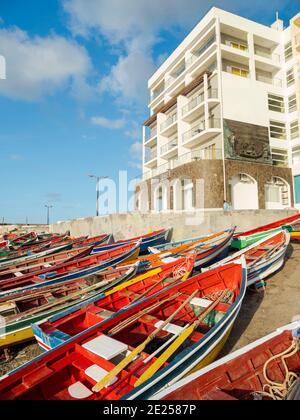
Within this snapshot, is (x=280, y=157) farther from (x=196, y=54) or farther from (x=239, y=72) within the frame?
(x=196, y=54)

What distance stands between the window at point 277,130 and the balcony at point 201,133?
645cm

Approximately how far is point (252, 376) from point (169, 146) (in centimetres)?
3060

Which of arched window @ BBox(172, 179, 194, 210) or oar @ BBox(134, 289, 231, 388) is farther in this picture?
arched window @ BBox(172, 179, 194, 210)

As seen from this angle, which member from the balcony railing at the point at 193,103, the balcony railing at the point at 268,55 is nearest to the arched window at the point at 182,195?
the balcony railing at the point at 193,103

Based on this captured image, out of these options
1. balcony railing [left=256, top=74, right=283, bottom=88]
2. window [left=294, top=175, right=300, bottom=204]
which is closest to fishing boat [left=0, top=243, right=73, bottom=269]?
window [left=294, top=175, right=300, bottom=204]

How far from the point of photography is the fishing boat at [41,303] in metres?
5.39

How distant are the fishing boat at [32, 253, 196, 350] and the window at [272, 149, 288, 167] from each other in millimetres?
21650

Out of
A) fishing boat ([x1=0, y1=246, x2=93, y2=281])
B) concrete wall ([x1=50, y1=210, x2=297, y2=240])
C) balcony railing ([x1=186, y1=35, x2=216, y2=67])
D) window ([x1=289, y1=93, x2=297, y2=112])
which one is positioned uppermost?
balcony railing ([x1=186, y1=35, x2=216, y2=67])

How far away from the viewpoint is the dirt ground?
16.9 feet

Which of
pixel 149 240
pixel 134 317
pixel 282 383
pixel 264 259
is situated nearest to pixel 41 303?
pixel 134 317

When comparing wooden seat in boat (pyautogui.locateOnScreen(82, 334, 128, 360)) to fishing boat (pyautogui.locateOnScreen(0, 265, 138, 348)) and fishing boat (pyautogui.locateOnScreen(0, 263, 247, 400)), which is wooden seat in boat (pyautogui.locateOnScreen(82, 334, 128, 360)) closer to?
fishing boat (pyautogui.locateOnScreen(0, 263, 247, 400))

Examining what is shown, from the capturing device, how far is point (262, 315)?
6184 millimetres

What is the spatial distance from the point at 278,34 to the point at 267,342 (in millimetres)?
34018

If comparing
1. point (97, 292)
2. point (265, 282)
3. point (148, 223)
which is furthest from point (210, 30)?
point (97, 292)
